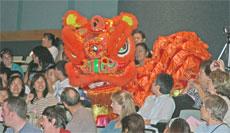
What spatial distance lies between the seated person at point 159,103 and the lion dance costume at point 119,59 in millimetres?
425

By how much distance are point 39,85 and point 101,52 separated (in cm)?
84

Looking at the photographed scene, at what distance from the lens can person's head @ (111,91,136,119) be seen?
532cm

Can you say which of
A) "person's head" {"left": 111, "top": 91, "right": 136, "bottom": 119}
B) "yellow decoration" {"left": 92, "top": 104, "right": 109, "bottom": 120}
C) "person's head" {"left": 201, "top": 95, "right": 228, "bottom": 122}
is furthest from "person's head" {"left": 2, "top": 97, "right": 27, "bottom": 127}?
"person's head" {"left": 201, "top": 95, "right": 228, "bottom": 122}

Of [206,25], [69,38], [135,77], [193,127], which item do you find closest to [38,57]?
[69,38]

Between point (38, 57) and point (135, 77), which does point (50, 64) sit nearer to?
point (38, 57)

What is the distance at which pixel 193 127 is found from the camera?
5113 millimetres

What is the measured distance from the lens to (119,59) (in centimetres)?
639

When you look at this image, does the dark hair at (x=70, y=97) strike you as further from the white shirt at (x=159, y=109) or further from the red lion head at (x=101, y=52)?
the white shirt at (x=159, y=109)

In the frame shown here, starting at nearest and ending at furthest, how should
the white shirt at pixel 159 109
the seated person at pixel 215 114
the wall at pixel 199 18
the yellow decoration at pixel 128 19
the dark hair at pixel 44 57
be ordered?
the seated person at pixel 215 114, the white shirt at pixel 159 109, the yellow decoration at pixel 128 19, the dark hair at pixel 44 57, the wall at pixel 199 18

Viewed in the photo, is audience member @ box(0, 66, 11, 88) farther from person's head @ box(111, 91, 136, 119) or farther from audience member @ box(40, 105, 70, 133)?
audience member @ box(40, 105, 70, 133)

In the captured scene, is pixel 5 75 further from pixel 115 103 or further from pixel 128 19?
pixel 115 103

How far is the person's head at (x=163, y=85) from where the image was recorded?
576 cm

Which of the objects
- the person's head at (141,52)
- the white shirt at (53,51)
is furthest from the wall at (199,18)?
the white shirt at (53,51)

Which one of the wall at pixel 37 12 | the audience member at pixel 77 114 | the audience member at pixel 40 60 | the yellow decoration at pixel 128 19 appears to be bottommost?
the audience member at pixel 77 114
